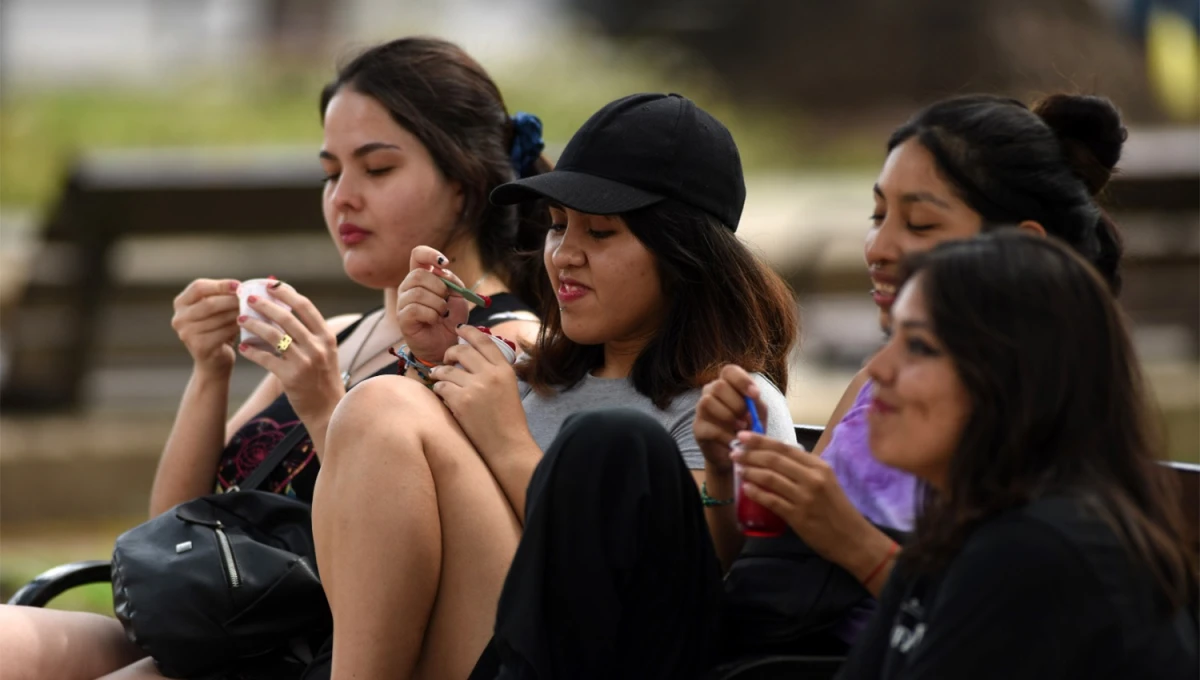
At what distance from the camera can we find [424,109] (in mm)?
3389

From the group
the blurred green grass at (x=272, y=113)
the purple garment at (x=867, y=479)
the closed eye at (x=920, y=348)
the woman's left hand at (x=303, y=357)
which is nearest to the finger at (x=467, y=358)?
the woman's left hand at (x=303, y=357)

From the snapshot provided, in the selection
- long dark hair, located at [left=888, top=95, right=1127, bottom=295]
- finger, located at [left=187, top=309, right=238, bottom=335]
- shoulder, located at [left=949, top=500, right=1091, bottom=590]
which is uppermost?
long dark hair, located at [left=888, top=95, right=1127, bottom=295]

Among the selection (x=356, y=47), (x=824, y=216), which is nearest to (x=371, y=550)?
(x=356, y=47)

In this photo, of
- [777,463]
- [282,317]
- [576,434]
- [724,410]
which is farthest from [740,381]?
Answer: [282,317]

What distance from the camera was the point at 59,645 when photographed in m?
2.95

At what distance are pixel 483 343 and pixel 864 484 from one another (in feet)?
2.39

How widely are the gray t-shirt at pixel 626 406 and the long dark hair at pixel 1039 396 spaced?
72 centimetres

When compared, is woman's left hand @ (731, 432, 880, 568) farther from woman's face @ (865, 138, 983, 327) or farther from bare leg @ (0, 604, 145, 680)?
bare leg @ (0, 604, 145, 680)

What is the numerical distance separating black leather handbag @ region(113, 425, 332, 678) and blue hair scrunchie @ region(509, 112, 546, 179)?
1046 mm

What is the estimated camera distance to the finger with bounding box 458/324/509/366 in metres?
2.75

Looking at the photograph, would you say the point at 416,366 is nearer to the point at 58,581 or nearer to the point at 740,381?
the point at 740,381

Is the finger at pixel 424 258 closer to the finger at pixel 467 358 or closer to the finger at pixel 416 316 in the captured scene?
the finger at pixel 416 316

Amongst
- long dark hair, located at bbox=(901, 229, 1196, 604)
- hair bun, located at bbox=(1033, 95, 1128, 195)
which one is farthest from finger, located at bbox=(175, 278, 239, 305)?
long dark hair, located at bbox=(901, 229, 1196, 604)

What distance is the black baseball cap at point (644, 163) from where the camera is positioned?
2744 millimetres
